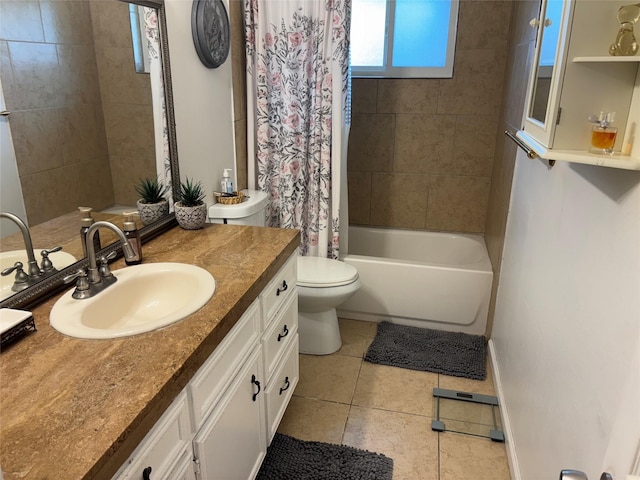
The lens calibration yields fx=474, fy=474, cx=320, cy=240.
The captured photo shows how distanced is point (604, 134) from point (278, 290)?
1147 millimetres

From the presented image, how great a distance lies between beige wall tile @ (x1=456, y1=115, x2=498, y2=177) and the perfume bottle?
2.21m

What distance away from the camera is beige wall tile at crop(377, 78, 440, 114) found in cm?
313

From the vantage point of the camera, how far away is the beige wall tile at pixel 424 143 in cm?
318

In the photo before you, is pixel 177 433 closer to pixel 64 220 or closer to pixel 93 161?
pixel 64 220

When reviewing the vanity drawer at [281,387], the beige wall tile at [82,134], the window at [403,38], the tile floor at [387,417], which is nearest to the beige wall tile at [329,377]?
the tile floor at [387,417]

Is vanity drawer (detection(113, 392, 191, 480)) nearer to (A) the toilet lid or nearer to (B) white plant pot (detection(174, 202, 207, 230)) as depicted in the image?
(B) white plant pot (detection(174, 202, 207, 230))

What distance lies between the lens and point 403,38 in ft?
10.3

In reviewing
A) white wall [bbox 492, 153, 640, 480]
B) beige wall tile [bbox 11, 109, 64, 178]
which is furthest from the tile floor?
beige wall tile [bbox 11, 109, 64, 178]

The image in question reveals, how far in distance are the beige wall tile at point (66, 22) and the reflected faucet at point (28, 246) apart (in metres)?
0.50

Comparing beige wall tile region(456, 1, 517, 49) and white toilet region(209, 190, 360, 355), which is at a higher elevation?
beige wall tile region(456, 1, 517, 49)

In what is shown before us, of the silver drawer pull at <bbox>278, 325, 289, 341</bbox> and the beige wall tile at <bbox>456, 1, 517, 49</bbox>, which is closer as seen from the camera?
the silver drawer pull at <bbox>278, 325, 289, 341</bbox>

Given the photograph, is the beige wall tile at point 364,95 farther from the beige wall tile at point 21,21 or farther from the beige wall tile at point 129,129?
the beige wall tile at point 21,21

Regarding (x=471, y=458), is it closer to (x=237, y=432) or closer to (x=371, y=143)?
(x=237, y=432)

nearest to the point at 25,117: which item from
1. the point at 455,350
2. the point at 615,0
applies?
the point at 615,0
